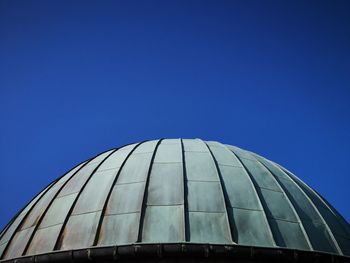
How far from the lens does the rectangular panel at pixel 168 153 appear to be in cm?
1330

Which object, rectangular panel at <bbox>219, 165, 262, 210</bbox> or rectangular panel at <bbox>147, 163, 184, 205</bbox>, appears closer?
rectangular panel at <bbox>147, 163, 184, 205</bbox>

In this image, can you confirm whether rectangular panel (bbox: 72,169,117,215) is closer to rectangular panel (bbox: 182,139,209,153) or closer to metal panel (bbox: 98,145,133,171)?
metal panel (bbox: 98,145,133,171)

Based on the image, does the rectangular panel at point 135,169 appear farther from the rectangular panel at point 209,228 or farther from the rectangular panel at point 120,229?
the rectangular panel at point 209,228

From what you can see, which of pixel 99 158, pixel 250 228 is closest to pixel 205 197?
pixel 250 228

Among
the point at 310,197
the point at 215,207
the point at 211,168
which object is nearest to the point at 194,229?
the point at 215,207

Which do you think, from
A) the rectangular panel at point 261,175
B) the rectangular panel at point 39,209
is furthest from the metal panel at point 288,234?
the rectangular panel at point 39,209

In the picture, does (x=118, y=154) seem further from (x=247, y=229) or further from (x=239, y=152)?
(x=247, y=229)

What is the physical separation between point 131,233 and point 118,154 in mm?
3895

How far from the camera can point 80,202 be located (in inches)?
483

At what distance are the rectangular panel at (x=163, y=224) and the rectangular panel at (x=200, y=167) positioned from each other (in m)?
1.29

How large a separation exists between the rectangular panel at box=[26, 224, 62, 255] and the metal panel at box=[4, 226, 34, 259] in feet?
0.90

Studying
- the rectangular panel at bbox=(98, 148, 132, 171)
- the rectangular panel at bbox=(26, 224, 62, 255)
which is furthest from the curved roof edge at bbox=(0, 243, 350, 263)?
the rectangular panel at bbox=(98, 148, 132, 171)

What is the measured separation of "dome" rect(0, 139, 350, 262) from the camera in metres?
10.8

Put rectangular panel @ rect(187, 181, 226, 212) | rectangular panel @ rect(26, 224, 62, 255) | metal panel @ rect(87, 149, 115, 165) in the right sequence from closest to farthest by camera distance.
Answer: rectangular panel @ rect(26, 224, 62, 255) → rectangular panel @ rect(187, 181, 226, 212) → metal panel @ rect(87, 149, 115, 165)
